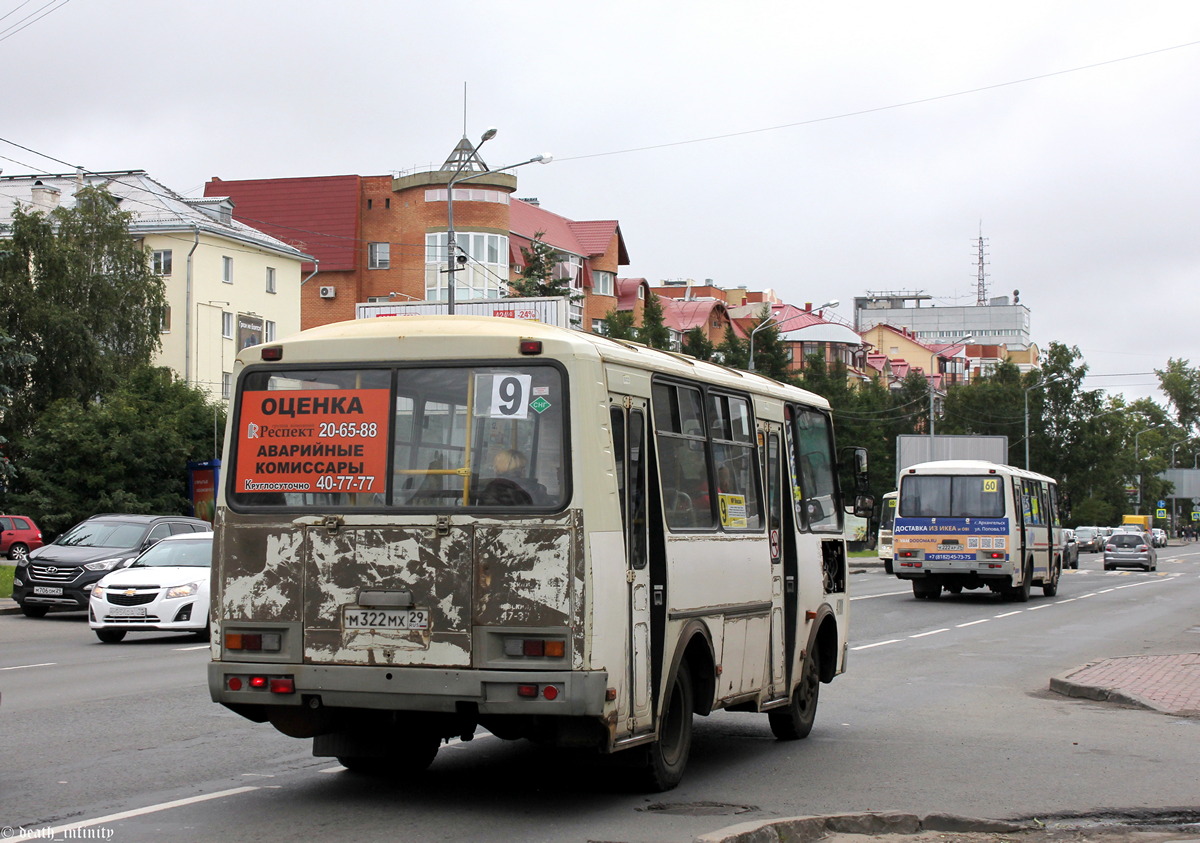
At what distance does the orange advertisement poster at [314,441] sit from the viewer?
8031mm

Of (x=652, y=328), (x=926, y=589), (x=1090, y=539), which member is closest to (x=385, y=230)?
(x=652, y=328)

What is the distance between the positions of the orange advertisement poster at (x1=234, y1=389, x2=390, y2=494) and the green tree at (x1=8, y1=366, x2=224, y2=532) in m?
35.7

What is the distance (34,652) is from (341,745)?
1101cm

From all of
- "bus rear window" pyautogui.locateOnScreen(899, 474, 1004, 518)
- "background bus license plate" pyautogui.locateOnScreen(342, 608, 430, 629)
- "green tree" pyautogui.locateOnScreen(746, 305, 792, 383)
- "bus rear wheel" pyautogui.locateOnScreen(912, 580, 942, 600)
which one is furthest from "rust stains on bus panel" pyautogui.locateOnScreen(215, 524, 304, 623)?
"green tree" pyautogui.locateOnScreen(746, 305, 792, 383)

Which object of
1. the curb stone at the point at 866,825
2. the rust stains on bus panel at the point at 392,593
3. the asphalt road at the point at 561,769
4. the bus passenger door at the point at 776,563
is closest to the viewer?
the curb stone at the point at 866,825

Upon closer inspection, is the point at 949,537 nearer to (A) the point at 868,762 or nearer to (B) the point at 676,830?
(A) the point at 868,762

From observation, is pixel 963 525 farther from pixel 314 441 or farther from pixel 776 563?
pixel 314 441

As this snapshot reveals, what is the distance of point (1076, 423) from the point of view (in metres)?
106

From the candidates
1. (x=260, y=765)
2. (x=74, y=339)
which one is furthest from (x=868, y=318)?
(x=260, y=765)

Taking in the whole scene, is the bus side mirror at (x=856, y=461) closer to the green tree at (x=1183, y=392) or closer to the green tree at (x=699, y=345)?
the green tree at (x=699, y=345)

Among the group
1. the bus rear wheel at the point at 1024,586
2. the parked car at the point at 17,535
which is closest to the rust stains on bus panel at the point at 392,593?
the bus rear wheel at the point at 1024,586

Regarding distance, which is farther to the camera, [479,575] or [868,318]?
[868,318]

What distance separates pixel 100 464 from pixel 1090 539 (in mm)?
64625

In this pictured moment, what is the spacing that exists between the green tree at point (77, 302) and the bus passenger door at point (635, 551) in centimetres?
4357
